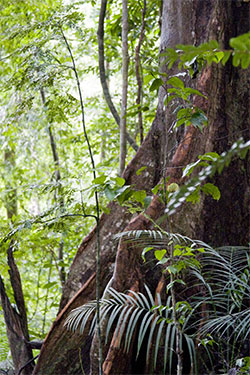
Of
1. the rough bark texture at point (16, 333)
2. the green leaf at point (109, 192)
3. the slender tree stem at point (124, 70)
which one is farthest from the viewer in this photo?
the slender tree stem at point (124, 70)

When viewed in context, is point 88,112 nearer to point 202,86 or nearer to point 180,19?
point 180,19

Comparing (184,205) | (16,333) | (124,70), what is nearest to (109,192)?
(184,205)

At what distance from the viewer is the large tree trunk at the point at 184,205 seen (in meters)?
2.45

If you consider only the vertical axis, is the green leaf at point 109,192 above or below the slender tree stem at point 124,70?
below

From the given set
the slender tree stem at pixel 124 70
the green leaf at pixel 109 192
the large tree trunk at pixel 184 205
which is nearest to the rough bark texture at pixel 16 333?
the large tree trunk at pixel 184 205

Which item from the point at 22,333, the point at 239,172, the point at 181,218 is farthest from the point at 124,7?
the point at 22,333

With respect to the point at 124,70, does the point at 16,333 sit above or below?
below

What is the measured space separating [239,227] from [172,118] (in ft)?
2.48

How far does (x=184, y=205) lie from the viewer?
253cm

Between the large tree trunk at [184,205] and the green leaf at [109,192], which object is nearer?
the green leaf at [109,192]

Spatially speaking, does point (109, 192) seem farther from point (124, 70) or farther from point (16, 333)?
point (124, 70)

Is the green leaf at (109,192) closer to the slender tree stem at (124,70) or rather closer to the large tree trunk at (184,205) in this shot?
the large tree trunk at (184,205)

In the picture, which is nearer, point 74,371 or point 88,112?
point 74,371

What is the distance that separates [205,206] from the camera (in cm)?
257
